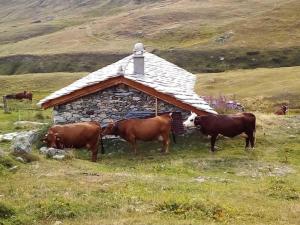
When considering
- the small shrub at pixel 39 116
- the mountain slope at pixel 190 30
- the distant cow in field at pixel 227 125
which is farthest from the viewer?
the mountain slope at pixel 190 30

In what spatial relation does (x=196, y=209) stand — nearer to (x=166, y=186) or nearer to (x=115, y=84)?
(x=166, y=186)

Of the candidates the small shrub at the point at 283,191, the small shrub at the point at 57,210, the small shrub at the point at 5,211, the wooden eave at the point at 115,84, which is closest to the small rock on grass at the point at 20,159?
the small shrub at the point at 57,210

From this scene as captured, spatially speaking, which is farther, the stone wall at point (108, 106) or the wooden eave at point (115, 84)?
the stone wall at point (108, 106)

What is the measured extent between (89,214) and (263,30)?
10258 centimetres

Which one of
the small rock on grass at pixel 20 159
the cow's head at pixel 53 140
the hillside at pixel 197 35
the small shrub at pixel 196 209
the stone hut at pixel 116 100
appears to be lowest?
the cow's head at pixel 53 140

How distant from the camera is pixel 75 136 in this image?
23.6m

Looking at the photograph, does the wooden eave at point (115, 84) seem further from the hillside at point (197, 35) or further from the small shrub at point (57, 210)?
the hillside at point (197, 35)

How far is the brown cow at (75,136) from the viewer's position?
2350 cm

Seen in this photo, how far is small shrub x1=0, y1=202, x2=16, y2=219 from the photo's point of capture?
12.1m

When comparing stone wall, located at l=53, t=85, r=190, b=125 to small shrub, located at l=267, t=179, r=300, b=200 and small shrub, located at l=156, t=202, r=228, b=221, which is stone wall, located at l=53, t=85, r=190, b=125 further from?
small shrub, located at l=156, t=202, r=228, b=221

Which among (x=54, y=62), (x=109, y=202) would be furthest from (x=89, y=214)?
(x=54, y=62)

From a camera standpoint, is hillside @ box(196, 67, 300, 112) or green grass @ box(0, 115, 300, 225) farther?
hillside @ box(196, 67, 300, 112)

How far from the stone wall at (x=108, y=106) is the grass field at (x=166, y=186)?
1.64 metres

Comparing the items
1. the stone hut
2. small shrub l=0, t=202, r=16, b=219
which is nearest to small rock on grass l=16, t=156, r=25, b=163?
small shrub l=0, t=202, r=16, b=219
